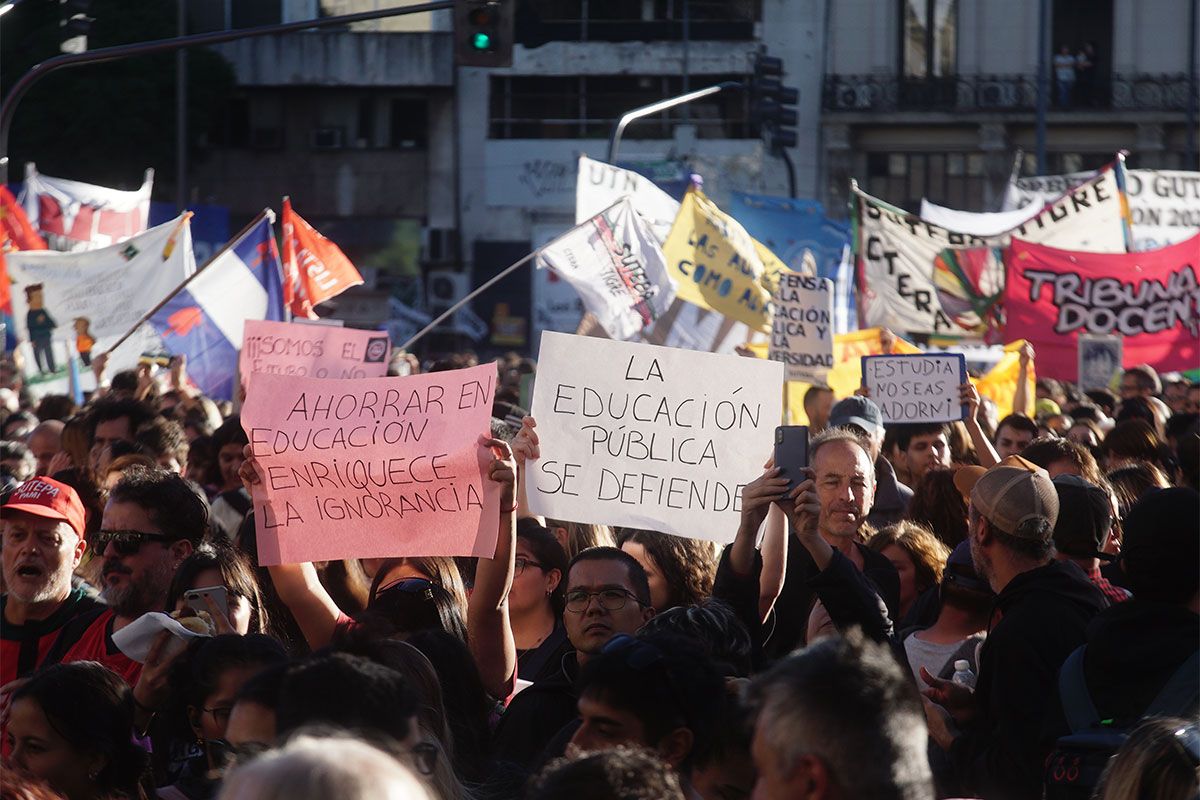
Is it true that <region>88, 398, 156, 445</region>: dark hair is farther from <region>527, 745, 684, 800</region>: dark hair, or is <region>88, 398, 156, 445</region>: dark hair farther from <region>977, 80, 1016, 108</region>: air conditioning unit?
<region>977, 80, 1016, 108</region>: air conditioning unit

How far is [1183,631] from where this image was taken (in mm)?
3898

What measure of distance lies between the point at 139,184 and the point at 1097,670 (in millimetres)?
39497

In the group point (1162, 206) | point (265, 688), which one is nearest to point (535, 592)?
point (265, 688)

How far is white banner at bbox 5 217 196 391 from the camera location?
564 inches

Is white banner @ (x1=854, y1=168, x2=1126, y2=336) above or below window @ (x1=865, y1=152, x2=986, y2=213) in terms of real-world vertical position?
above

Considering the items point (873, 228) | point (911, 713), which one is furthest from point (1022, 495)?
point (873, 228)

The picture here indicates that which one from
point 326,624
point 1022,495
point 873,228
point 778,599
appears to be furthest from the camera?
point 873,228

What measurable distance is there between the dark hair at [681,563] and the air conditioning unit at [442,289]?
113ft

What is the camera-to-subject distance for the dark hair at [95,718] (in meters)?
3.66

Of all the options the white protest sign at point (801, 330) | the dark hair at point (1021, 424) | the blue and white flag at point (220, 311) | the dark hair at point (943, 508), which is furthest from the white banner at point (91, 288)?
the dark hair at point (943, 508)

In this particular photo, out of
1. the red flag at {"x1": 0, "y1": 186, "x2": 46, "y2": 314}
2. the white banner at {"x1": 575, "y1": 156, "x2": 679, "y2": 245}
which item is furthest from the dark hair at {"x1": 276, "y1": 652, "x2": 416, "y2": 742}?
the red flag at {"x1": 0, "y1": 186, "x2": 46, "y2": 314}

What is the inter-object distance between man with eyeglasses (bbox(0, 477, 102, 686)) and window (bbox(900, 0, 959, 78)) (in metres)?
39.0

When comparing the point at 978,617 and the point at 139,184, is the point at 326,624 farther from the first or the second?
the point at 139,184

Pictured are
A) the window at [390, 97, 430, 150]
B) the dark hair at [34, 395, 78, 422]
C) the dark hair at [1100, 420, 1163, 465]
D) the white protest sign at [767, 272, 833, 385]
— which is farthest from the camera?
the window at [390, 97, 430, 150]
